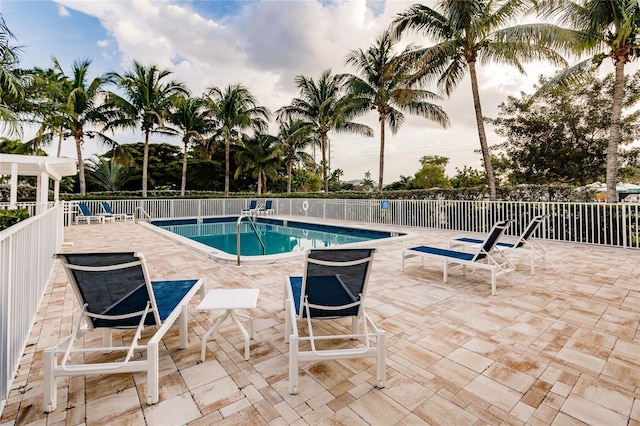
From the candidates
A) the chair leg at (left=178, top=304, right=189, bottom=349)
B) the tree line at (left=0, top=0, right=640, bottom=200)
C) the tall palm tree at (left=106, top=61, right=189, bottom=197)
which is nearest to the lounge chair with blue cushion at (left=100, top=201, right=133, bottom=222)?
the tall palm tree at (left=106, top=61, right=189, bottom=197)

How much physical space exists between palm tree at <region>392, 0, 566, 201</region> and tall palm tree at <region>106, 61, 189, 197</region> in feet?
45.0

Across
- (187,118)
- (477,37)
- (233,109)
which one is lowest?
(477,37)

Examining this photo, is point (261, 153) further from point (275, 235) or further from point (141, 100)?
point (275, 235)

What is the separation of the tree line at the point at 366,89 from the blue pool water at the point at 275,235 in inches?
163

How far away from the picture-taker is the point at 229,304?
104 inches

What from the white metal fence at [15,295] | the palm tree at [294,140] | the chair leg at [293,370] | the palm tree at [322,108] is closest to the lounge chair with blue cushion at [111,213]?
the palm tree at [294,140]

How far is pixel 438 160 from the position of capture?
113 feet

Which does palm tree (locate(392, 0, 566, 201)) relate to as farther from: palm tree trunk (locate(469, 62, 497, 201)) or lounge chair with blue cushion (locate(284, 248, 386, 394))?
lounge chair with blue cushion (locate(284, 248, 386, 394))

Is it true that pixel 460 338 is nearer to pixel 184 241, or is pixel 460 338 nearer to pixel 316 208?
pixel 184 241

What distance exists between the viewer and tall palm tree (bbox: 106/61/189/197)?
16797mm

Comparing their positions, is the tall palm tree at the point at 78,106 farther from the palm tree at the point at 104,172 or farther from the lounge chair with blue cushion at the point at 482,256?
the lounge chair with blue cushion at the point at 482,256

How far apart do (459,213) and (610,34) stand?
6.39m

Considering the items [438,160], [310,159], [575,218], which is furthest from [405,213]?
[438,160]

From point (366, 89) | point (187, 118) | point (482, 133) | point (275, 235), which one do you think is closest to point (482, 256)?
point (482, 133)
